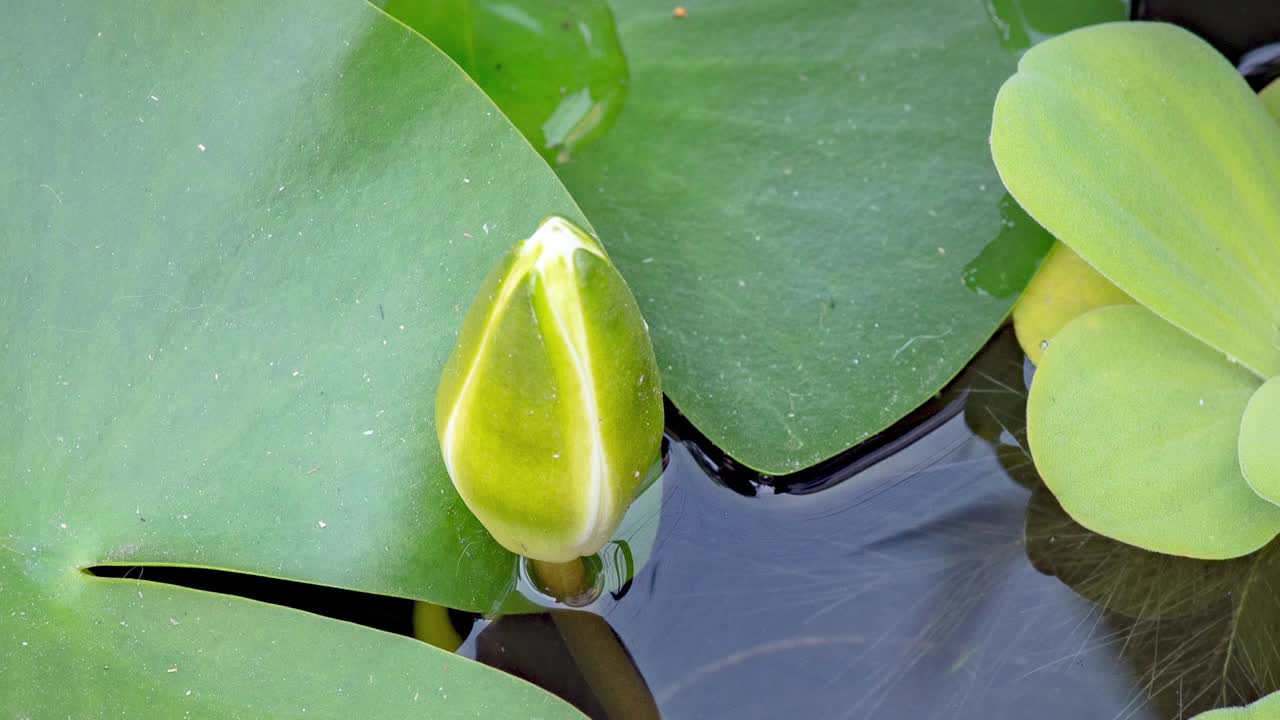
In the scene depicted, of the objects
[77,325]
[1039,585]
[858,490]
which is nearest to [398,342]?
[77,325]

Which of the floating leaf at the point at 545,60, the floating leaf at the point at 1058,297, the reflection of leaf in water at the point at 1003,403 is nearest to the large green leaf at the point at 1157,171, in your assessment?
the floating leaf at the point at 1058,297

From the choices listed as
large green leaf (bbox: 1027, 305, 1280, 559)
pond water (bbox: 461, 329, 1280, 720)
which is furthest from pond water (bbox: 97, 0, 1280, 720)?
large green leaf (bbox: 1027, 305, 1280, 559)

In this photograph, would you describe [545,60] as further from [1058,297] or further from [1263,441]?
[1263,441]

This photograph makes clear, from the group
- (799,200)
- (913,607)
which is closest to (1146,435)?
(913,607)

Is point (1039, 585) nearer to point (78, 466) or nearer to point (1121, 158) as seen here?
point (1121, 158)

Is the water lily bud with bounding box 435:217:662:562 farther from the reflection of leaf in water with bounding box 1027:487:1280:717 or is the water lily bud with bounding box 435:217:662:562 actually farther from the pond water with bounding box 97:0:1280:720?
the reflection of leaf in water with bounding box 1027:487:1280:717

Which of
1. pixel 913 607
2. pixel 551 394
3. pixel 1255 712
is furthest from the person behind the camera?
pixel 913 607
